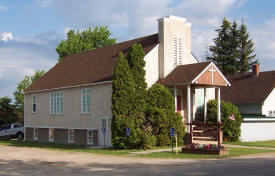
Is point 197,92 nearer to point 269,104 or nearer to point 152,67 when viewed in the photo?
point 152,67

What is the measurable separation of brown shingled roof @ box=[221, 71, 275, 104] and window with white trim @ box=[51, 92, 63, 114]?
55.1ft

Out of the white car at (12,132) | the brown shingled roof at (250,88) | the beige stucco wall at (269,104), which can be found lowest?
the white car at (12,132)

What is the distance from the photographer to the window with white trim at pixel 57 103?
3288cm

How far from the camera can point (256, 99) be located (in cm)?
3653

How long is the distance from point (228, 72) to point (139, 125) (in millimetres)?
42267

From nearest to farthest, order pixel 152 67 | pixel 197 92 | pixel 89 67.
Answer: pixel 152 67 → pixel 197 92 → pixel 89 67

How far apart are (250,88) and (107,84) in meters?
17.4

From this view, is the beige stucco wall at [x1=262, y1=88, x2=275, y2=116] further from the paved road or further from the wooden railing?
the paved road

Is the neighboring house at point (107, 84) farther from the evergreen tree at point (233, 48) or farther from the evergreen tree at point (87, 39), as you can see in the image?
the evergreen tree at point (233, 48)

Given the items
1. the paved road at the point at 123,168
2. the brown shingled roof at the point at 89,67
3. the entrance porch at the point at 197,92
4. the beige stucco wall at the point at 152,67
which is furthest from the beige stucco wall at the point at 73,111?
the paved road at the point at 123,168

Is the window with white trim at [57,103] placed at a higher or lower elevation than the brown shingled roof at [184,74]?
lower

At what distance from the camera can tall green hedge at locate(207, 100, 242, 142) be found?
1094 inches

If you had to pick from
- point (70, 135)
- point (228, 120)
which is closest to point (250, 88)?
point (228, 120)

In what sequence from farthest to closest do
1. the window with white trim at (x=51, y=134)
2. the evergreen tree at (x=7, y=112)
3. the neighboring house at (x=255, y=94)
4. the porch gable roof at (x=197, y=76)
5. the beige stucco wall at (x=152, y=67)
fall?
the evergreen tree at (x=7, y=112) → the neighboring house at (x=255, y=94) → the window with white trim at (x=51, y=134) → the beige stucco wall at (x=152, y=67) → the porch gable roof at (x=197, y=76)
